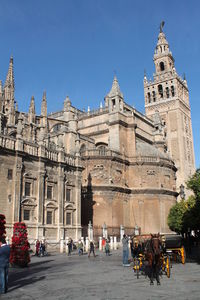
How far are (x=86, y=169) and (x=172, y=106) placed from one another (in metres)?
34.6

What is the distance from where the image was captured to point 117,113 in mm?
43906

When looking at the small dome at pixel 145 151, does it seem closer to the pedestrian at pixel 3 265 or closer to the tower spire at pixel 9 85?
the tower spire at pixel 9 85

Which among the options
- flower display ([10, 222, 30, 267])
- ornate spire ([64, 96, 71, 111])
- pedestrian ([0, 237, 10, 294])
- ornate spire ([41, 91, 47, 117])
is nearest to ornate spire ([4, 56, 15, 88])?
ornate spire ([41, 91, 47, 117])

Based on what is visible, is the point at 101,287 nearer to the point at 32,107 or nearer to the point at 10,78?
the point at 32,107

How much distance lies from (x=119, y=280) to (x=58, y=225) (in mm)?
17058

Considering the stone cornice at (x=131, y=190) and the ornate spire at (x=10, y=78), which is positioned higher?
the ornate spire at (x=10, y=78)

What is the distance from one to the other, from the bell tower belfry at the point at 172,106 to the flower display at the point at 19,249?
4810cm

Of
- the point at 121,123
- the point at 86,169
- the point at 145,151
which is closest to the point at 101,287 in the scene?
the point at 86,169

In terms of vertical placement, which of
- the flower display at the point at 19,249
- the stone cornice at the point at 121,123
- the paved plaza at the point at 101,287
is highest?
the stone cornice at the point at 121,123

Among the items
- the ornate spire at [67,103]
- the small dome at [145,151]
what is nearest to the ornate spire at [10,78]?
the ornate spire at [67,103]

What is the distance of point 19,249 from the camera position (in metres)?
16.8

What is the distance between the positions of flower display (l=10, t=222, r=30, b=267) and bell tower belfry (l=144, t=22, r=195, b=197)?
158 feet

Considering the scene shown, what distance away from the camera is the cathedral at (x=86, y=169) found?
25688mm

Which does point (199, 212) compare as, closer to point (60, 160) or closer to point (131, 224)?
point (60, 160)
